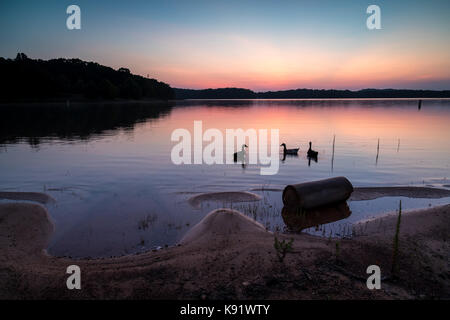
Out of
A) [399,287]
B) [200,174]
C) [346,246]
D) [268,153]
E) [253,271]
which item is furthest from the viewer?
[268,153]

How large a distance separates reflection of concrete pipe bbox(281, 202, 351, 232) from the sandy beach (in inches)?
47.6

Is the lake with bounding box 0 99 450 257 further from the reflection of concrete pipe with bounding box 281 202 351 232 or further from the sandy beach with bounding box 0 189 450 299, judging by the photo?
the sandy beach with bounding box 0 189 450 299

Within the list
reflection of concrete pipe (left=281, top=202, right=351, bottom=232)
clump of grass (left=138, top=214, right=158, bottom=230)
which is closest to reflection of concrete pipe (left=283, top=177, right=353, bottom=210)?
reflection of concrete pipe (left=281, top=202, right=351, bottom=232)

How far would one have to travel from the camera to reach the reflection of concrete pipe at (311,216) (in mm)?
10406

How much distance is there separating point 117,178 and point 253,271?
13.1 metres

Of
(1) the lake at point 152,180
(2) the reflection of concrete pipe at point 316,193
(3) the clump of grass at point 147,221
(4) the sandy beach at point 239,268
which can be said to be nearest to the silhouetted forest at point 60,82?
(1) the lake at point 152,180

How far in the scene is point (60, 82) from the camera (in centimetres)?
13162

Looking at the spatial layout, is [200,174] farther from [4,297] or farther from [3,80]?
[3,80]

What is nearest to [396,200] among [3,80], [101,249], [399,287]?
[399,287]

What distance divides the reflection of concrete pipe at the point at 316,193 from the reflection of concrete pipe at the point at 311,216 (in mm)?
317

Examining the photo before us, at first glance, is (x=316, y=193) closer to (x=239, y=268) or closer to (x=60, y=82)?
(x=239, y=268)

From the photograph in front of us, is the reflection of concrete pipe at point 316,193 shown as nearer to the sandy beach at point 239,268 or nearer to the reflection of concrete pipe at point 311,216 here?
the reflection of concrete pipe at point 311,216

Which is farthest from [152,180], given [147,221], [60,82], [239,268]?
[60,82]
